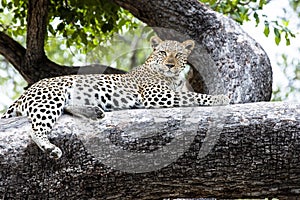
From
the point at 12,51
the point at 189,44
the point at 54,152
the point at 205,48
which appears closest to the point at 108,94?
the point at 54,152

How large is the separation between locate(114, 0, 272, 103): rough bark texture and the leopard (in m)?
0.41

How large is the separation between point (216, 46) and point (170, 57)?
744mm

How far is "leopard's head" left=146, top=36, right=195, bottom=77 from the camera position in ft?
20.5

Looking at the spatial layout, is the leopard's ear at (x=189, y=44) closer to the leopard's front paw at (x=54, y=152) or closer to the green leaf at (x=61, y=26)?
the green leaf at (x=61, y=26)

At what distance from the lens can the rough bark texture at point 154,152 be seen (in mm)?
4621

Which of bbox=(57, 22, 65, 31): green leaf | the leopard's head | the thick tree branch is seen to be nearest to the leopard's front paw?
the leopard's head

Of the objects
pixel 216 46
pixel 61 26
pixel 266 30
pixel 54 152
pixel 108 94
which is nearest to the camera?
pixel 54 152

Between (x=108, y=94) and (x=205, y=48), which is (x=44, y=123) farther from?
(x=205, y=48)

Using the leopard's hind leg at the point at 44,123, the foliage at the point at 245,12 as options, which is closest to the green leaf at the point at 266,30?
the foliage at the point at 245,12

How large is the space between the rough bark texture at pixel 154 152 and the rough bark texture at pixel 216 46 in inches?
64.8

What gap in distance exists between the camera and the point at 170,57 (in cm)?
628

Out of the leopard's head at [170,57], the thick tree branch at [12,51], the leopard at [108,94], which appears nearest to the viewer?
the leopard at [108,94]

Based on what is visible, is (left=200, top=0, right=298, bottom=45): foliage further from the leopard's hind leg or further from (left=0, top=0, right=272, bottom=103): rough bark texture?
the leopard's hind leg

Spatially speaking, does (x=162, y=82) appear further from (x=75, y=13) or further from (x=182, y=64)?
(x=75, y=13)
